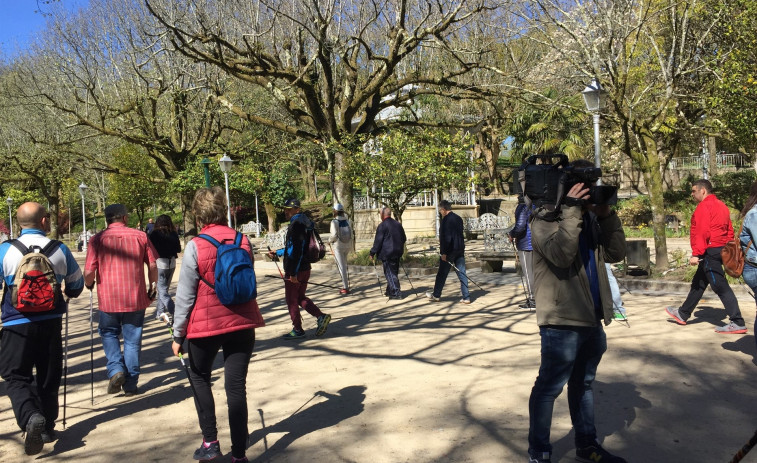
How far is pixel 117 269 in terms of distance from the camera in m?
5.88

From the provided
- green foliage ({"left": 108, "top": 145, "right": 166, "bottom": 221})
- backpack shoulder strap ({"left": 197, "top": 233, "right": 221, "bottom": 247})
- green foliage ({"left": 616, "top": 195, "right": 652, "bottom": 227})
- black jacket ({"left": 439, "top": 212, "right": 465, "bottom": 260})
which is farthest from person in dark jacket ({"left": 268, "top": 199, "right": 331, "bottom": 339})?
green foliage ({"left": 108, "top": 145, "right": 166, "bottom": 221})

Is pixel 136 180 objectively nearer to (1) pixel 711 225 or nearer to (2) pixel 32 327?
(2) pixel 32 327

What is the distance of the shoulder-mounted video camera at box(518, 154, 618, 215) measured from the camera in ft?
11.8

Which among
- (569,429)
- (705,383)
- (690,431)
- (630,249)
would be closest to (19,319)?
(569,429)

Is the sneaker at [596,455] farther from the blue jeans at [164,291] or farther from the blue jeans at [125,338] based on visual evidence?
the blue jeans at [164,291]

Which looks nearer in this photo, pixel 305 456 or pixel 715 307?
pixel 305 456

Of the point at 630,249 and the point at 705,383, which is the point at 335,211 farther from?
the point at 705,383

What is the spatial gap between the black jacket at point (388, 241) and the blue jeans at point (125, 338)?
5712 millimetres

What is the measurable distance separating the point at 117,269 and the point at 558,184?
4019mm

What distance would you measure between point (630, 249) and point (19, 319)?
10.2 meters

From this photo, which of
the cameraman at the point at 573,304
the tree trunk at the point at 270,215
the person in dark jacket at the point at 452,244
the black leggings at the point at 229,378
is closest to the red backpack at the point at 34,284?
the black leggings at the point at 229,378

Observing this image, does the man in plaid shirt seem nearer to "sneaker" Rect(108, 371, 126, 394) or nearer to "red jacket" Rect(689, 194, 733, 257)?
"sneaker" Rect(108, 371, 126, 394)

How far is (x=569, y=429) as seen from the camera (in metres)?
4.55

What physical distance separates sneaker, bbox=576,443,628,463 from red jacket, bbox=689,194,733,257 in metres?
4.24
